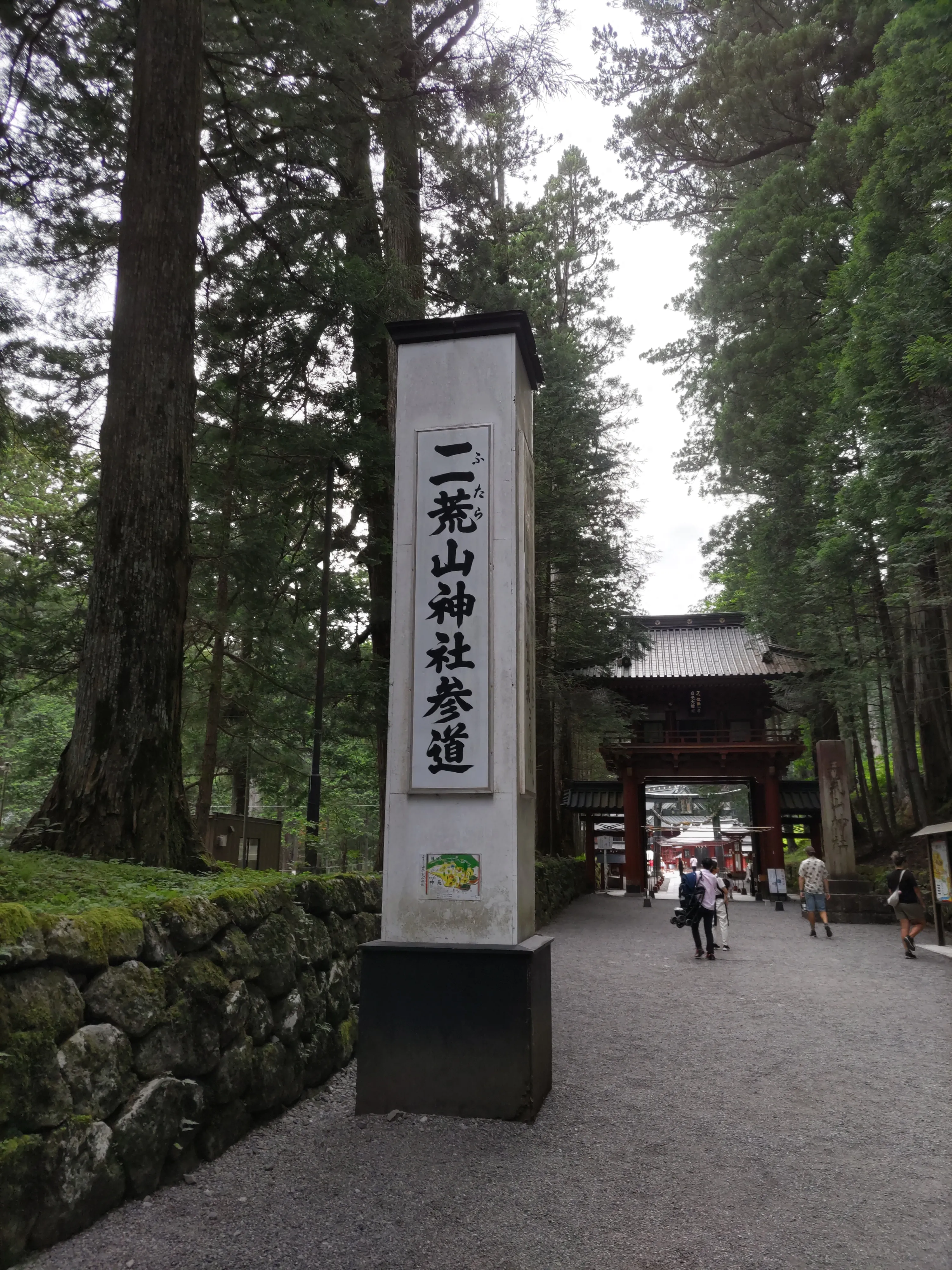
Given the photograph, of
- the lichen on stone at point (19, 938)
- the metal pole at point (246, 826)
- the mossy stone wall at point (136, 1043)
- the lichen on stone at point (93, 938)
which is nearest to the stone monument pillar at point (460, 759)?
the mossy stone wall at point (136, 1043)

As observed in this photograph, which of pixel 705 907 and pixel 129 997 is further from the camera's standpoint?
pixel 705 907

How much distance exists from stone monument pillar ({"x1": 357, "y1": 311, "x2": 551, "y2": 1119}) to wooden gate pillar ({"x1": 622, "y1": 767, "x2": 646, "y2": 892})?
15.8 m

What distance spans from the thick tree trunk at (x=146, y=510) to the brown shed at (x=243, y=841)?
469 centimetres

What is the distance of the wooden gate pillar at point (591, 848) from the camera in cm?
2197

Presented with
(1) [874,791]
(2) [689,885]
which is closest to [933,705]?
(1) [874,791]

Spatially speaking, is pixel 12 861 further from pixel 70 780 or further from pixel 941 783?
pixel 941 783

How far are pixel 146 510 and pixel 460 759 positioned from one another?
2.46m

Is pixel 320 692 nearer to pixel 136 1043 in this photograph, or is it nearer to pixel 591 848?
pixel 136 1043

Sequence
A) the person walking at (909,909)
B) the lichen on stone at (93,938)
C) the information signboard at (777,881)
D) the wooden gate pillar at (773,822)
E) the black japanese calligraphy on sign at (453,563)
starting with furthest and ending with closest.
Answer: the wooden gate pillar at (773,822) < the information signboard at (777,881) < the person walking at (909,909) < the black japanese calligraphy on sign at (453,563) < the lichen on stone at (93,938)

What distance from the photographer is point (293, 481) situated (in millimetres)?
9859

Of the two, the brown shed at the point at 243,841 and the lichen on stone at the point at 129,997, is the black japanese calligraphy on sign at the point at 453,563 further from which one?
the brown shed at the point at 243,841

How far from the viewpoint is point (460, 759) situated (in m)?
4.62

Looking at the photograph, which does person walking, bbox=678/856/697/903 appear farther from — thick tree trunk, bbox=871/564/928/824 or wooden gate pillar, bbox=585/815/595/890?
wooden gate pillar, bbox=585/815/595/890

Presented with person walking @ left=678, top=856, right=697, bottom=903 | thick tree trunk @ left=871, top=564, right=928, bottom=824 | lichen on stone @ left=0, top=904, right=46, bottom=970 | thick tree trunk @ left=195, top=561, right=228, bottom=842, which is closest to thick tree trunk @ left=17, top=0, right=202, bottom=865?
lichen on stone @ left=0, top=904, right=46, bottom=970
